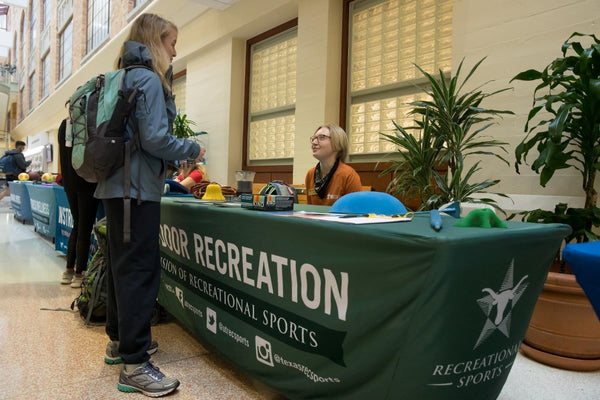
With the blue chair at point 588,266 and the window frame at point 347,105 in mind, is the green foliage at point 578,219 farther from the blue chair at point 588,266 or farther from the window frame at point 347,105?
the window frame at point 347,105

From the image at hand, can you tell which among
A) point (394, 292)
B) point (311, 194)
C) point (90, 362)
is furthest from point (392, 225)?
point (311, 194)

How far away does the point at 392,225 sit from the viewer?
3.54 feet

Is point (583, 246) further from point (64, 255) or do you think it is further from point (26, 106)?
point (26, 106)

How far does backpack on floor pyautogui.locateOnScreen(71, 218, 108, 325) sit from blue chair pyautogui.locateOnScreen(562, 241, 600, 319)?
2.17 metres

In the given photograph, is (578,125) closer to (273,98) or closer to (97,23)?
(273,98)

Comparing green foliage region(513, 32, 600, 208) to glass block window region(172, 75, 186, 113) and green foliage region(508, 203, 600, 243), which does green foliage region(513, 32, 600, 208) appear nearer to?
green foliage region(508, 203, 600, 243)

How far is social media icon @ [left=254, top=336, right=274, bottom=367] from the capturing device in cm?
138

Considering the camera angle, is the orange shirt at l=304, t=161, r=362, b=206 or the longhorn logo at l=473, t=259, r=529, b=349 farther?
the orange shirt at l=304, t=161, r=362, b=206

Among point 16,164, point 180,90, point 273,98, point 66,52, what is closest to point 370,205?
point 273,98

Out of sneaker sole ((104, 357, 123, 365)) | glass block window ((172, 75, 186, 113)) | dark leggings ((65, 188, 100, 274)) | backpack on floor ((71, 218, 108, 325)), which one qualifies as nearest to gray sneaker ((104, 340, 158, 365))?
sneaker sole ((104, 357, 123, 365))

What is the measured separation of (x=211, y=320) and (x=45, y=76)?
61.5 feet

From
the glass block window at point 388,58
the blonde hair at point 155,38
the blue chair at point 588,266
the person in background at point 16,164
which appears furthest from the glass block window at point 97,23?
the blue chair at point 588,266

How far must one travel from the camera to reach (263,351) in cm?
141

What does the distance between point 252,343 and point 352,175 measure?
4.97 ft
